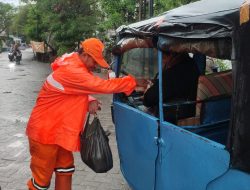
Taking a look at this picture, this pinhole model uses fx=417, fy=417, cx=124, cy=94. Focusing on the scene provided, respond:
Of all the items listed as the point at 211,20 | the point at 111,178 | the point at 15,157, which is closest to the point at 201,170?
the point at 211,20

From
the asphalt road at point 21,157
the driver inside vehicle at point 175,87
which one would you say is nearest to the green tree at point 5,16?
the asphalt road at point 21,157

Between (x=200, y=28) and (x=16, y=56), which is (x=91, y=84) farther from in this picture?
(x=16, y=56)

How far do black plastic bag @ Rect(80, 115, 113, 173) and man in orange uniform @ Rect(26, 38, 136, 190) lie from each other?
8 cm

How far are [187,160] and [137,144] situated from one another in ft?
3.00

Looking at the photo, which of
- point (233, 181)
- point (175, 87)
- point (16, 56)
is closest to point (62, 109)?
point (175, 87)

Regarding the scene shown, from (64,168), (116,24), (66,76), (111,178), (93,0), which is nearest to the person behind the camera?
(66,76)

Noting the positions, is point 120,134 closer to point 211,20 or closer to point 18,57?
point 211,20

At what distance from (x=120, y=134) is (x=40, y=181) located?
0.93m

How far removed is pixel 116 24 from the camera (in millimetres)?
15203

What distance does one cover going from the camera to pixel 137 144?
153 inches

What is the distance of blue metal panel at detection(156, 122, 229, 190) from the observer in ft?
8.84

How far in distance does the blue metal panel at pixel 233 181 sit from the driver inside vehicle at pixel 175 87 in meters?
1.11

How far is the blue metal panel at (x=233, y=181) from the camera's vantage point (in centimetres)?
248

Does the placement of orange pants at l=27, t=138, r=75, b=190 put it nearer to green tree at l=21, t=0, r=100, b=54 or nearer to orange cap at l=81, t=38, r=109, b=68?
orange cap at l=81, t=38, r=109, b=68
